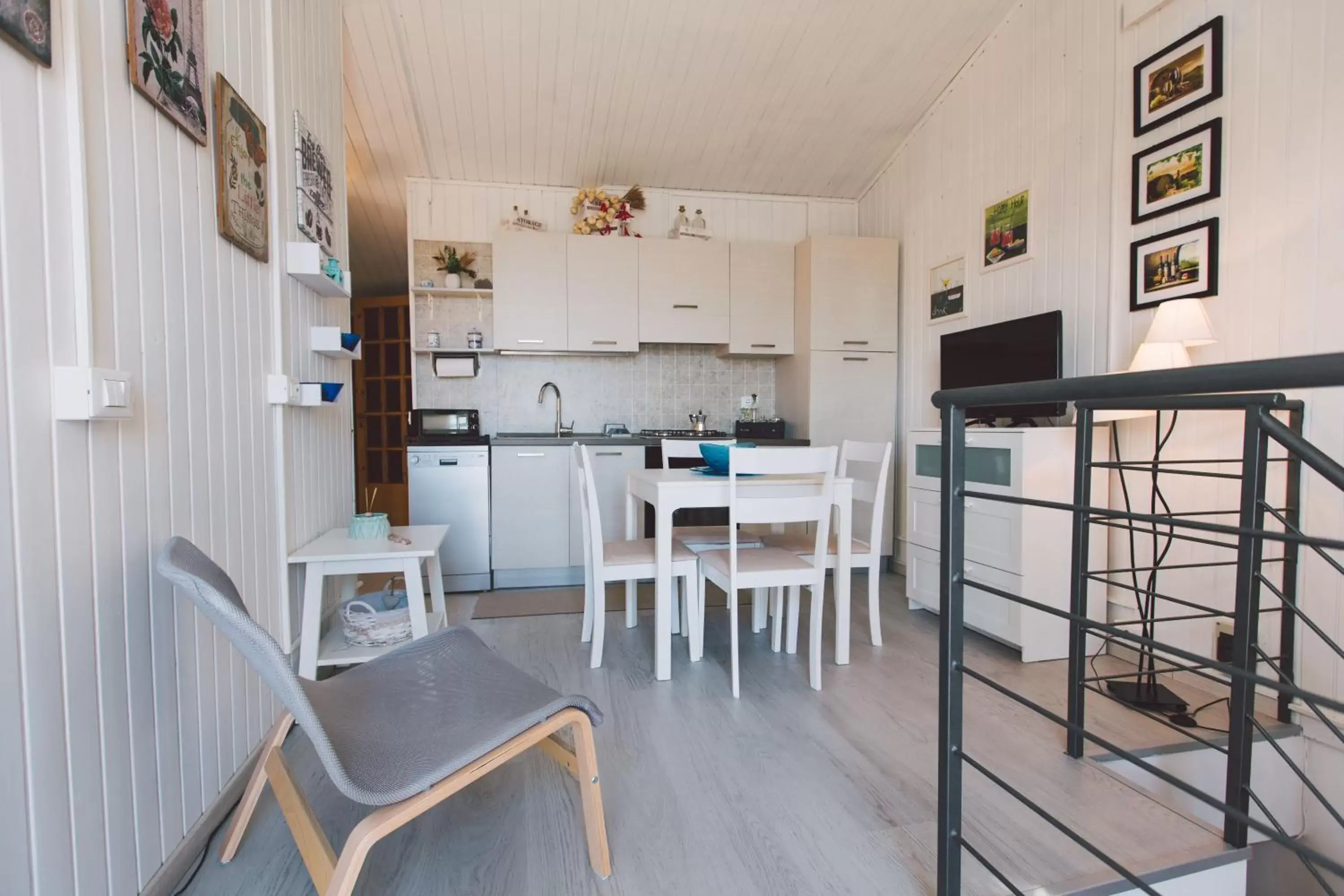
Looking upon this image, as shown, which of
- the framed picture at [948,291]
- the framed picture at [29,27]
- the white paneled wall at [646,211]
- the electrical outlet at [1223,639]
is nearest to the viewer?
the framed picture at [29,27]

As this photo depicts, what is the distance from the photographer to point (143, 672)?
3.99 feet

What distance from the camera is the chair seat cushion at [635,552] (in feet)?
8.19

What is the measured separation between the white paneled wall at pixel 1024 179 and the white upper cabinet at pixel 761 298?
30.4 inches

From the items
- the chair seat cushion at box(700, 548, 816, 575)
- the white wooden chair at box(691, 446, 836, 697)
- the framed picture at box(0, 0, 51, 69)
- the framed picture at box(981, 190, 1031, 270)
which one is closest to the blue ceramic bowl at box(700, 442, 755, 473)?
the white wooden chair at box(691, 446, 836, 697)

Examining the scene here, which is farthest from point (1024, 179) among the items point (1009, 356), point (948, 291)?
point (1009, 356)

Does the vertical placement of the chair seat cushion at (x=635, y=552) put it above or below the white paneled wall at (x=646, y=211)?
below

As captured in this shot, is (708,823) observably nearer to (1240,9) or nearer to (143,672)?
(143,672)

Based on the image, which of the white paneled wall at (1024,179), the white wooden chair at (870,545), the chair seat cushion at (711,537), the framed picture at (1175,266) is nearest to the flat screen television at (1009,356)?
the white paneled wall at (1024,179)

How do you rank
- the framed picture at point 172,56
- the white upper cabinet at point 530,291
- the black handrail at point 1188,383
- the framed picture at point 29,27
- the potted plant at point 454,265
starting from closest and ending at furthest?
the black handrail at point 1188,383 < the framed picture at point 29,27 < the framed picture at point 172,56 < the white upper cabinet at point 530,291 < the potted plant at point 454,265

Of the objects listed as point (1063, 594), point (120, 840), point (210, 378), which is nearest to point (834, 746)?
point (1063, 594)

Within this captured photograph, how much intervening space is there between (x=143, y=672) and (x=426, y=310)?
3.27 metres

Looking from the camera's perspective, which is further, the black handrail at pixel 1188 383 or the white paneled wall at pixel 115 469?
the white paneled wall at pixel 115 469

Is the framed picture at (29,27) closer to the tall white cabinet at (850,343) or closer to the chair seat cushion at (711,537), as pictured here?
the chair seat cushion at (711,537)

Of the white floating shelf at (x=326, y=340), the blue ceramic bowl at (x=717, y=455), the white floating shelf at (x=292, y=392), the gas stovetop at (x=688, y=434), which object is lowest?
the blue ceramic bowl at (x=717, y=455)
